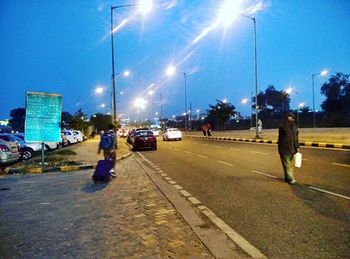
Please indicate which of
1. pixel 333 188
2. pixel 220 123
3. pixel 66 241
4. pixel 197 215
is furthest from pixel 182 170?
pixel 220 123

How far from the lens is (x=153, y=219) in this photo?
7.27 m

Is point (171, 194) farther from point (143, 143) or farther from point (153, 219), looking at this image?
point (143, 143)

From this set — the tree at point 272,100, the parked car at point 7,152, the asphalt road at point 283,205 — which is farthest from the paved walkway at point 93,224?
the tree at point 272,100

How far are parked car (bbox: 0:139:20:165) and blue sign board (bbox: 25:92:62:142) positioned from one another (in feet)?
7.34

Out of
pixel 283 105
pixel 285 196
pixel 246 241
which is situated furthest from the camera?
pixel 283 105

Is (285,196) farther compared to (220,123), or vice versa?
(220,123)

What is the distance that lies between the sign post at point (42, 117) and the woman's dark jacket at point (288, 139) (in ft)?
33.9

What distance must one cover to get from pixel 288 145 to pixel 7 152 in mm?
13455

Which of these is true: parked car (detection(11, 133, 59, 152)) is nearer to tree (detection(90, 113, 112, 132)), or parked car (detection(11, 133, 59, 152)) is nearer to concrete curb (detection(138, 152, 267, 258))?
concrete curb (detection(138, 152, 267, 258))

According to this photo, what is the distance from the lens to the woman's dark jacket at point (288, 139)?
10898 mm

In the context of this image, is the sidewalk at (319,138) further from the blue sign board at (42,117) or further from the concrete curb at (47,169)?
the blue sign board at (42,117)

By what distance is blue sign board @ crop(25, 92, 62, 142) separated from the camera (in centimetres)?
1694

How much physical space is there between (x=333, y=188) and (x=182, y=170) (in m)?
6.73

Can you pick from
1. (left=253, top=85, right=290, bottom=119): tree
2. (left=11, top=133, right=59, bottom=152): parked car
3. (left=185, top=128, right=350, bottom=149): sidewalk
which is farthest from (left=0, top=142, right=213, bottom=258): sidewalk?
(left=253, top=85, right=290, bottom=119): tree
